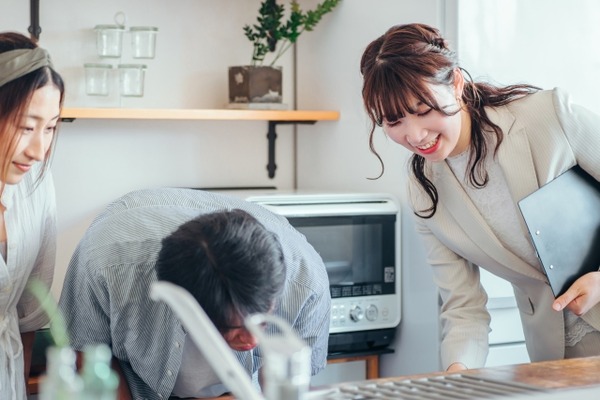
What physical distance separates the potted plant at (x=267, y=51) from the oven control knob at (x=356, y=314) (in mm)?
651

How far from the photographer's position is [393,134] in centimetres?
156

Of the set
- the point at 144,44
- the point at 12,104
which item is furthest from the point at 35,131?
the point at 144,44

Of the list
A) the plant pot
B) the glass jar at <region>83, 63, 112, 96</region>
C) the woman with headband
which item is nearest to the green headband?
the woman with headband

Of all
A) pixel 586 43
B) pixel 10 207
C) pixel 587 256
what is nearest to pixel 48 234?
pixel 10 207

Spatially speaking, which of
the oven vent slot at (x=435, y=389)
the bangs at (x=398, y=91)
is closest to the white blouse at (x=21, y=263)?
the bangs at (x=398, y=91)

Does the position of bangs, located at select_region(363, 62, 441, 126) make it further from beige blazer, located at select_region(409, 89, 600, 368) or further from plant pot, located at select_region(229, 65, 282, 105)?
plant pot, located at select_region(229, 65, 282, 105)

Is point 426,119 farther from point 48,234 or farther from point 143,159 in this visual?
point 143,159

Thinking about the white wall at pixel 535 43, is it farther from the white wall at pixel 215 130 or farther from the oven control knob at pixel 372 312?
the oven control knob at pixel 372 312

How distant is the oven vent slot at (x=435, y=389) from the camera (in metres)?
1.08

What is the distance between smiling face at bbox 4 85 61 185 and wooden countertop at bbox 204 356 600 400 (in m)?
0.55

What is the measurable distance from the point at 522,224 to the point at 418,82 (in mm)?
363

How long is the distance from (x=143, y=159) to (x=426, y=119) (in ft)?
4.41

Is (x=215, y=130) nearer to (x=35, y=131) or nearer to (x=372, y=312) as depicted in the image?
(x=372, y=312)

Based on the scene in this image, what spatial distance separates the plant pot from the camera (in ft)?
8.58
